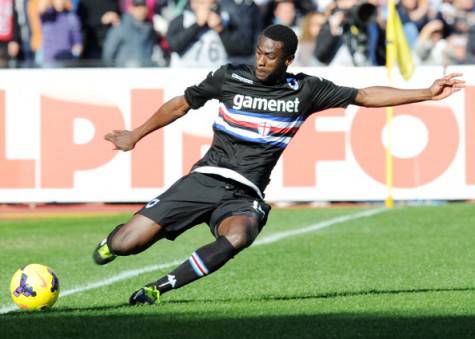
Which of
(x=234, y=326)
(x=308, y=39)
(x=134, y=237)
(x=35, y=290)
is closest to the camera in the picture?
(x=234, y=326)

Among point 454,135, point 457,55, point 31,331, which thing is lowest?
point 31,331

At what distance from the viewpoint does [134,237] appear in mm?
9492

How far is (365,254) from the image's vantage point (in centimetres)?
1307

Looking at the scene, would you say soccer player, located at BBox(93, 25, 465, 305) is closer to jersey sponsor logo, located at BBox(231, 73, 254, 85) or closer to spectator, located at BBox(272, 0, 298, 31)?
jersey sponsor logo, located at BBox(231, 73, 254, 85)

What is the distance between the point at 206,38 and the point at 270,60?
10.8 m

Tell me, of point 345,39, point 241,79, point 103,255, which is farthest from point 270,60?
point 345,39

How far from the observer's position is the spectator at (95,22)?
2155cm

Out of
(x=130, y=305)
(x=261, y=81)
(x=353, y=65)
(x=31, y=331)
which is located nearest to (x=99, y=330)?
(x=31, y=331)

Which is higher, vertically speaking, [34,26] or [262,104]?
[34,26]

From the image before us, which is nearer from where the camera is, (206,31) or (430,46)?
(206,31)

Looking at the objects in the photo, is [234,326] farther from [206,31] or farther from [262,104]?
[206,31]

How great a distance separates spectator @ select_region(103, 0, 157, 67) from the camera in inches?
825

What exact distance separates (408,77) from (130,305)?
972 centimetres

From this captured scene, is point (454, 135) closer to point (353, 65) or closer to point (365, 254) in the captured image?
point (353, 65)
